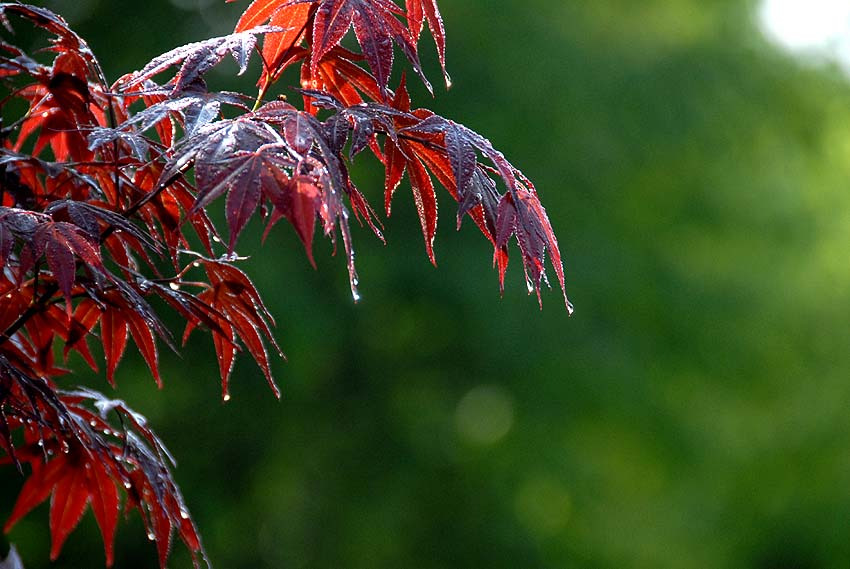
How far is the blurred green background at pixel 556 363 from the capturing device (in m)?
3.84

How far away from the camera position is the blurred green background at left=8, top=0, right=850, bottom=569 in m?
3.84

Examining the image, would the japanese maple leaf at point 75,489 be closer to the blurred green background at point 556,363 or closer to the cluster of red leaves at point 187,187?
the cluster of red leaves at point 187,187

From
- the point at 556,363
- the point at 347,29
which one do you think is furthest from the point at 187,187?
the point at 556,363

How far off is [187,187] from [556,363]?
3092 millimetres

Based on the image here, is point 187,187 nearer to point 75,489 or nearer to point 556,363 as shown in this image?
point 75,489

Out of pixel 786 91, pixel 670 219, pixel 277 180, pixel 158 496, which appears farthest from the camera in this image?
pixel 786 91

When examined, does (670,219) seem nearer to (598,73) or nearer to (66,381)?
(598,73)

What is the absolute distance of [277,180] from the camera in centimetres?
69

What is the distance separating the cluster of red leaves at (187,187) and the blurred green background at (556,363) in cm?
253

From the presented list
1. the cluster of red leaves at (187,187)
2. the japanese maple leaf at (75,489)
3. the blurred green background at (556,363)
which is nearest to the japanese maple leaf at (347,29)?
the cluster of red leaves at (187,187)

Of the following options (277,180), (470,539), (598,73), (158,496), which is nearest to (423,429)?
(470,539)

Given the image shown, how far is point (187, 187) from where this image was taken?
95 cm

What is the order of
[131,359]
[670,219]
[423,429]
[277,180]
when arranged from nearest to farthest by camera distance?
[277,180] → [131,359] → [423,429] → [670,219]

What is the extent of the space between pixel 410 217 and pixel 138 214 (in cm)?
300
